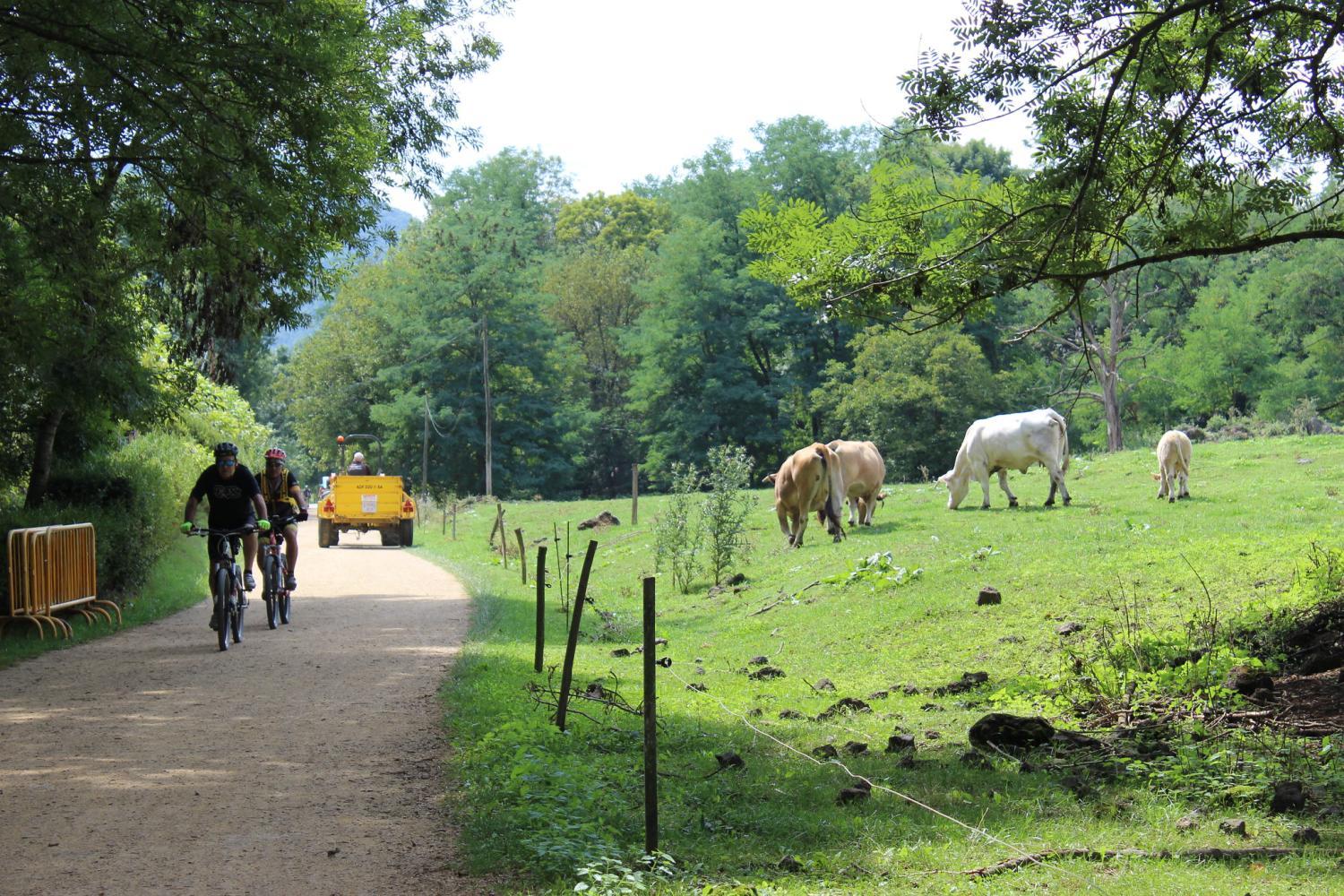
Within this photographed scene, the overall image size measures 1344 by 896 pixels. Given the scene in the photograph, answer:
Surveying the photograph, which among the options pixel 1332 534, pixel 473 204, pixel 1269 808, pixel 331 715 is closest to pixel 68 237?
pixel 331 715

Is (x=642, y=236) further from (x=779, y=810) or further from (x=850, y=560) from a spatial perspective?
(x=779, y=810)

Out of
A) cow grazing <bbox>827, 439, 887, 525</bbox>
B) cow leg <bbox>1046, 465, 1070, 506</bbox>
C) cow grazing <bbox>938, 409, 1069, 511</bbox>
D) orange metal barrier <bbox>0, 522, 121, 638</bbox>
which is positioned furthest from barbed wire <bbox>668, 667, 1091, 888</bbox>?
cow grazing <bbox>938, 409, 1069, 511</bbox>

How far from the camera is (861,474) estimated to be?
23.6m

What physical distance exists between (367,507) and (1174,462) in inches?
846

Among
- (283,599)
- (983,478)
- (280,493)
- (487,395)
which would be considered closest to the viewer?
(280,493)

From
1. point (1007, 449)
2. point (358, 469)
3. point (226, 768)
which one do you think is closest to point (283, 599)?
point (226, 768)

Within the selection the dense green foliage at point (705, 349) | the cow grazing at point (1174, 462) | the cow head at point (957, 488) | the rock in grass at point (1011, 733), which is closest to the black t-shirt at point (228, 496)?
the rock in grass at point (1011, 733)

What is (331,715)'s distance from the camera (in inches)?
363

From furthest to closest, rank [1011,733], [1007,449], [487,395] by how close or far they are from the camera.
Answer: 1. [487,395]
2. [1007,449]
3. [1011,733]

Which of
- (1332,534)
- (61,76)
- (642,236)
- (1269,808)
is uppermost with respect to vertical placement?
(642,236)

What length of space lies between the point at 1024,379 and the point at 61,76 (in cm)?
4824

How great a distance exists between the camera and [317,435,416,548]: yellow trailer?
112 ft

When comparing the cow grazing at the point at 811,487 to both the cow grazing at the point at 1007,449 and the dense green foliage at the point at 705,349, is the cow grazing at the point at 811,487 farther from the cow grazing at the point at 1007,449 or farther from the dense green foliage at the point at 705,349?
the dense green foliage at the point at 705,349

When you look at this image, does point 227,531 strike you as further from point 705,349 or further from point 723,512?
point 705,349
